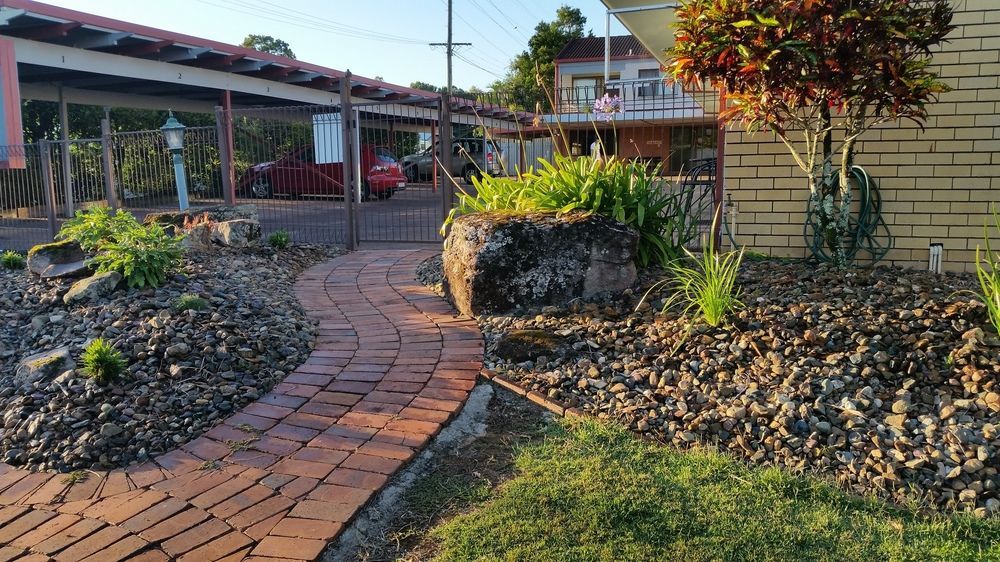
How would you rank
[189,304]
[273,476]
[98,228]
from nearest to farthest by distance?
[273,476]
[189,304]
[98,228]

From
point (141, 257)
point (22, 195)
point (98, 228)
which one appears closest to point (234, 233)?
point (98, 228)

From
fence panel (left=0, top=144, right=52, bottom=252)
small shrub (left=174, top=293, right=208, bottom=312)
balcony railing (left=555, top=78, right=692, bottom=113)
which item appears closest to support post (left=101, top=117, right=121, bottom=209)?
fence panel (left=0, top=144, right=52, bottom=252)

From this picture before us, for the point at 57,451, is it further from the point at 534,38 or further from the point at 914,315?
the point at 534,38

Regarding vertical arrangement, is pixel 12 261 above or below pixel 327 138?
below

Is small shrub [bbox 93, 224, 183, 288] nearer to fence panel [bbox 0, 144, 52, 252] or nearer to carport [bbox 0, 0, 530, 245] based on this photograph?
carport [bbox 0, 0, 530, 245]

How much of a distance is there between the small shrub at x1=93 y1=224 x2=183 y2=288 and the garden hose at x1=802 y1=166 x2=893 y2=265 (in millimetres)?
4838

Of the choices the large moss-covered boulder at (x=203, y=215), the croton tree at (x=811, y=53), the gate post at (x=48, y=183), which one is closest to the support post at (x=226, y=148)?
the large moss-covered boulder at (x=203, y=215)

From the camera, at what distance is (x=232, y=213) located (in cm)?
837

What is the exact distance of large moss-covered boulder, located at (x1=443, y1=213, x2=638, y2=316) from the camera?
16.1 ft

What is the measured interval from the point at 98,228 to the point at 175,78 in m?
11.0

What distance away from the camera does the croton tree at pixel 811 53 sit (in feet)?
13.7

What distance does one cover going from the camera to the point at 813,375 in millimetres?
3490

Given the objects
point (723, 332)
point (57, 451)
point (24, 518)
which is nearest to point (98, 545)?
point (24, 518)

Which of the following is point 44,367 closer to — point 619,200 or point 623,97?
point 619,200
